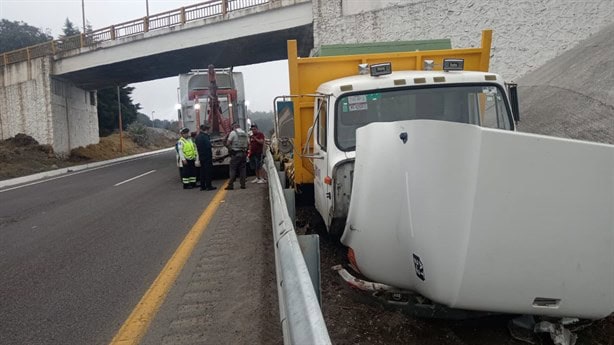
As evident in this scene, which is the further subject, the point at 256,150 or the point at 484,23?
the point at 484,23

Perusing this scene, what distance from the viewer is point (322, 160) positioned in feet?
17.1

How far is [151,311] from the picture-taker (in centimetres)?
420

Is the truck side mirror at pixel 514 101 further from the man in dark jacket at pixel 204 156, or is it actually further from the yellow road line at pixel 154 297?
the man in dark jacket at pixel 204 156

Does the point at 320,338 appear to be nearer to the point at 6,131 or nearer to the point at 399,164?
the point at 399,164

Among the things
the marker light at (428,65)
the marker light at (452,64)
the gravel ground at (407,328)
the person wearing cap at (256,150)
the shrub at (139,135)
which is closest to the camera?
the gravel ground at (407,328)

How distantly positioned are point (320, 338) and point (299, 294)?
52cm

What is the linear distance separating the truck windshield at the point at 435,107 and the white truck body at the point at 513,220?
1.94 metres

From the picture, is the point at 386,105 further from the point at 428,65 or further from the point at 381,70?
the point at 428,65

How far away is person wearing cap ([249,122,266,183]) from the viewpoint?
13.2 m

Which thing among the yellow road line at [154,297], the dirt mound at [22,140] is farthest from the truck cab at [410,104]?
the dirt mound at [22,140]

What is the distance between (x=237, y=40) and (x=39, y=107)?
13266 mm

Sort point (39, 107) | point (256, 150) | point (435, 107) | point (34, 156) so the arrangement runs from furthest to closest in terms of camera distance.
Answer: point (39, 107), point (34, 156), point (256, 150), point (435, 107)

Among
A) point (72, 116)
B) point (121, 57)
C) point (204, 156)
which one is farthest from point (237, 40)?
point (72, 116)

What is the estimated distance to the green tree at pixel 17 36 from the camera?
243 ft
